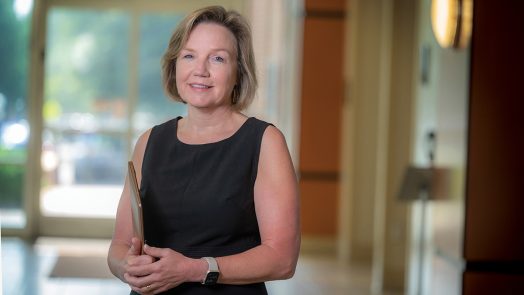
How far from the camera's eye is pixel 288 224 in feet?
5.93

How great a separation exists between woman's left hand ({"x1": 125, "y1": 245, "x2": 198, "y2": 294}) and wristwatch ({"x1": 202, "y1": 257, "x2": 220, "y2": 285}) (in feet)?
0.14

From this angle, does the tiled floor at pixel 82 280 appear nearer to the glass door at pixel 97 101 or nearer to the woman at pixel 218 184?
the glass door at pixel 97 101

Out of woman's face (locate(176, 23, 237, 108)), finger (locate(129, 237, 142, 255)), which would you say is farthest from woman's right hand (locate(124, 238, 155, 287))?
woman's face (locate(176, 23, 237, 108))

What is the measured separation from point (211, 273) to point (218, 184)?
0.18m

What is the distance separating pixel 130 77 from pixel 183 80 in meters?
9.06

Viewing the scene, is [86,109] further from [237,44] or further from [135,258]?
[135,258]

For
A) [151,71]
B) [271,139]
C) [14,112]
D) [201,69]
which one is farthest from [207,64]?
[151,71]

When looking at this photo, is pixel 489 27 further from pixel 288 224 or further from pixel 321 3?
pixel 321 3

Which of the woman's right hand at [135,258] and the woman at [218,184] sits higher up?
the woman at [218,184]

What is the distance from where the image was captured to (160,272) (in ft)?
5.68

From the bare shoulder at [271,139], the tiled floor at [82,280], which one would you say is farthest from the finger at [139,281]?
the tiled floor at [82,280]

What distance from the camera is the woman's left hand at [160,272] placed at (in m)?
1.73

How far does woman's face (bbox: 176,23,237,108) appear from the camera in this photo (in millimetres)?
1829

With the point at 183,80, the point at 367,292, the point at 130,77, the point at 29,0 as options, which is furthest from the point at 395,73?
the point at 183,80
